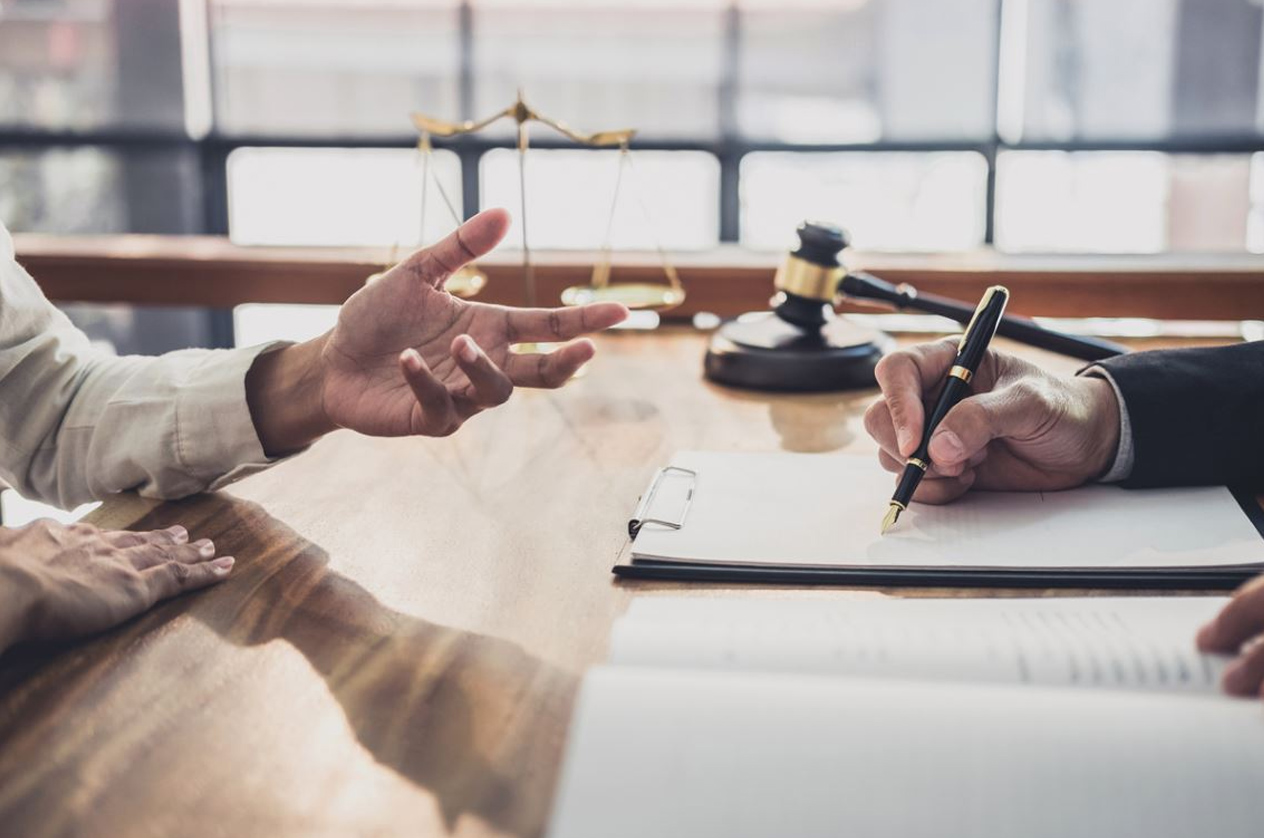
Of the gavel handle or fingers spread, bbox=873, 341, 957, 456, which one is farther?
the gavel handle

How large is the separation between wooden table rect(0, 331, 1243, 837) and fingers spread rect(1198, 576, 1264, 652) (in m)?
0.20

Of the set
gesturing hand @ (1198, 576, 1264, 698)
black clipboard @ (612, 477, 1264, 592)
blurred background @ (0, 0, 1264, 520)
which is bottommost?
black clipboard @ (612, 477, 1264, 592)

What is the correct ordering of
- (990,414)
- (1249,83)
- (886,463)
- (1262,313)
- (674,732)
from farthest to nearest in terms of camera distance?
(1249,83) < (1262,313) < (886,463) < (990,414) < (674,732)

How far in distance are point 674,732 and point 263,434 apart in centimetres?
66

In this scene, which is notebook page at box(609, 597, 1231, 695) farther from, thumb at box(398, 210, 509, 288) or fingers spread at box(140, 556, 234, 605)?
thumb at box(398, 210, 509, 288)

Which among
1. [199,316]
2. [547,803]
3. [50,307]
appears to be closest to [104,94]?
[199,316]

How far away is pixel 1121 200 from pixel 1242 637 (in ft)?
15.7

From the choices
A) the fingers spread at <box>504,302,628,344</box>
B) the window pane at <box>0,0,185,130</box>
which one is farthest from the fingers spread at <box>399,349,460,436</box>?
the window pane at <box>0,0,185,130</box>

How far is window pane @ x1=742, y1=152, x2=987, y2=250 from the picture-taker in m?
4.93

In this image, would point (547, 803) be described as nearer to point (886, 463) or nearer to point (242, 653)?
point (242, 653)

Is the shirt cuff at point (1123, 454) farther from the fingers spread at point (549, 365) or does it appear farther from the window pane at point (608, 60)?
the window pane at point (608, 60)

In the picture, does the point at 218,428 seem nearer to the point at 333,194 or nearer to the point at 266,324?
the point at 333,194

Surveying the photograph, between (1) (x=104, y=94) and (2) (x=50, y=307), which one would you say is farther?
(1) (x=104, y=94)

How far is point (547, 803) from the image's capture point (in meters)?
0.49
